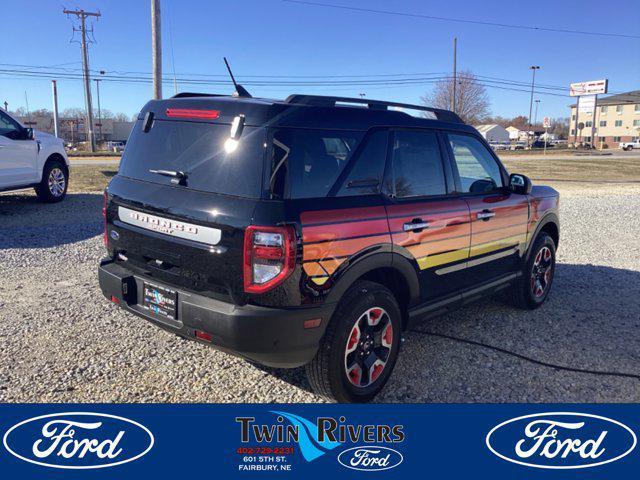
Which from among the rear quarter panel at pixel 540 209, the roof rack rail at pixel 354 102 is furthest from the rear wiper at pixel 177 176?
the rear quarter panel at pixel 540 209

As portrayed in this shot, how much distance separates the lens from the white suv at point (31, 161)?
374 inches

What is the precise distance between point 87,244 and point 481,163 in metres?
5.51

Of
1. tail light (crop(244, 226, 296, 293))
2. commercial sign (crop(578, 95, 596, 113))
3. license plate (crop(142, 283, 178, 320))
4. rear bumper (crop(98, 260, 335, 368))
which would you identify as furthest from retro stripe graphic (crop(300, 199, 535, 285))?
commercial sign (crop(578, 95, 596, 113))

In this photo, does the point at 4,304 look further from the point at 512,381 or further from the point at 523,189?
the point at 523,189

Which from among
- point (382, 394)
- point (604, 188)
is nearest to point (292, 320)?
point (382, 394)

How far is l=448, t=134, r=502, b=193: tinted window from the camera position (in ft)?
14.0

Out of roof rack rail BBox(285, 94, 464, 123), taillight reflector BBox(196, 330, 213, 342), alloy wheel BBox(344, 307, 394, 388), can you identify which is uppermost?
roof rack rail BBox(285, 94, 464, 123)

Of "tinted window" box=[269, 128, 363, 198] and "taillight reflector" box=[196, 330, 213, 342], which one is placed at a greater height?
"tinted window" box=[269, 128, 363, 198]

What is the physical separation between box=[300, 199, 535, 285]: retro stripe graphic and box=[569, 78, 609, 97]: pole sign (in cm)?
8808

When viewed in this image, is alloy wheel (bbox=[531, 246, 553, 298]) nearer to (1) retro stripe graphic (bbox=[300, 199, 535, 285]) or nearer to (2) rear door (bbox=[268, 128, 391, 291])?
(1) retro stripe graphic (bbox=[300, 199, 535, 285])

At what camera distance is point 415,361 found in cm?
408

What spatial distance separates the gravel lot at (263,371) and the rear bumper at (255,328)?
2.08 feet

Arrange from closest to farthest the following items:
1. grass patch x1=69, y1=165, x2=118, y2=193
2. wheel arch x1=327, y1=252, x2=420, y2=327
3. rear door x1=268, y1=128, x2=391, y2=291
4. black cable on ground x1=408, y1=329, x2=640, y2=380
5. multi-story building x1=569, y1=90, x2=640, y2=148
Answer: rear door x1=268, y1=128, x2=391, y2=291 → wheel arch x1=327, y1=252, x2=420, y2=327 → black cable on ground x1=408, y1=329, x2=640, y2=380 → grass patch x1=69, y1=165, x2=118, y2=193 → multi-story building x1=569, y1=90, x2=640, y2=148

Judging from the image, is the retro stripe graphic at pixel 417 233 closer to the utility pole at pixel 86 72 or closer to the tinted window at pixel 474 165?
the tinted window at pixel 474 165
